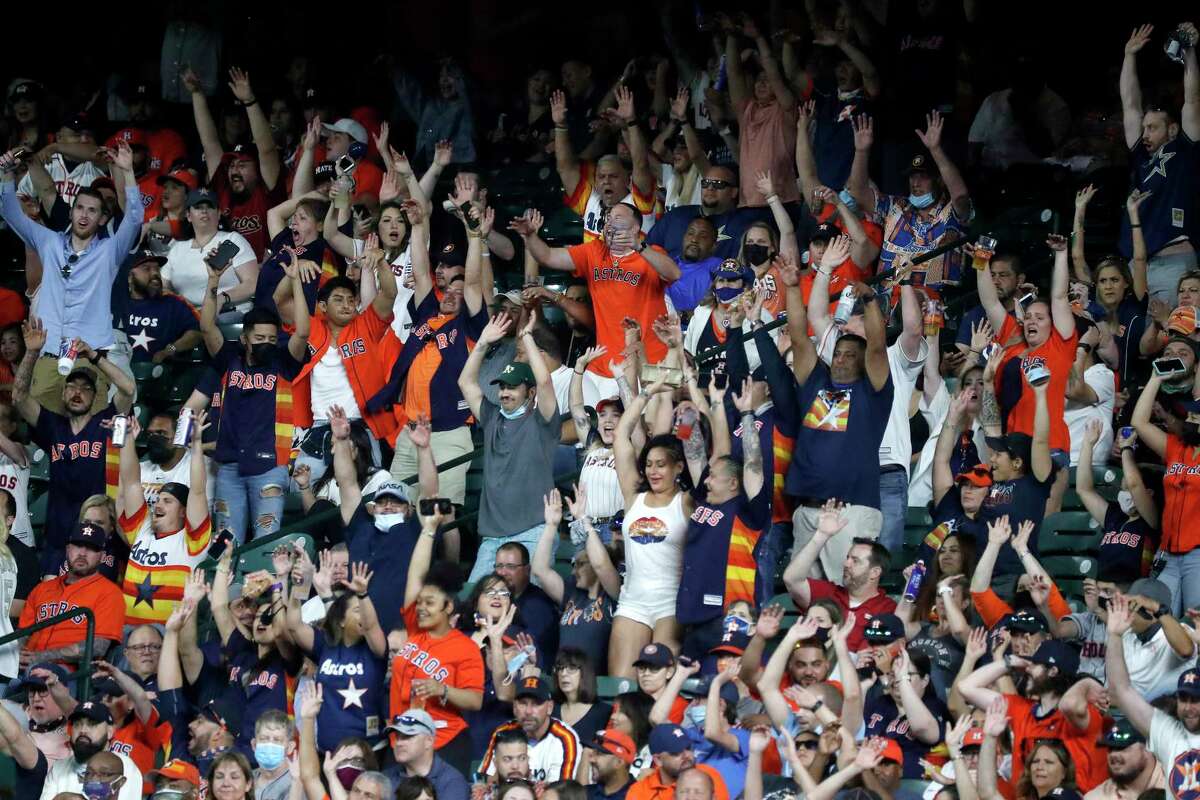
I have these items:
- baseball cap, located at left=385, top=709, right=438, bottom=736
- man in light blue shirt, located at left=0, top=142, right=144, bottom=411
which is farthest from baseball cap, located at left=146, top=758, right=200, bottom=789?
man in light blue shirt, located at left=0, top=142, right=144, bottom=411

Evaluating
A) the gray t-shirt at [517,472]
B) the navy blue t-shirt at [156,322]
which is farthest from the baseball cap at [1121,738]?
the navy blue t-shirt at [156,322]

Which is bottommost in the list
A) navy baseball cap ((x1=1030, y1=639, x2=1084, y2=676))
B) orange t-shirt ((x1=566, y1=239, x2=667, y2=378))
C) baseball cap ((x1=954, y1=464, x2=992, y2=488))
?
navy baseball cap ((x1=1030, y1=639, x2=1084, y2=676))

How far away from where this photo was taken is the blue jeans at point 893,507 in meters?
12.9

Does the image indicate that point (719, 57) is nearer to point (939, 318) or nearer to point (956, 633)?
point (939, 318)

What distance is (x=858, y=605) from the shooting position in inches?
468

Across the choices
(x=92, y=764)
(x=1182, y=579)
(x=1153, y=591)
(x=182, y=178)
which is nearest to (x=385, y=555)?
(x=92, y=764)

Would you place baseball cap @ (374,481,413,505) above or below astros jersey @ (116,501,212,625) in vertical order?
above

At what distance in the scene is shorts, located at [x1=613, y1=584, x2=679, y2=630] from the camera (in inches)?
479

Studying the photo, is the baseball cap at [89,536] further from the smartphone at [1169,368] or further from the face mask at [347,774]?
the smartphone at [1169,368]

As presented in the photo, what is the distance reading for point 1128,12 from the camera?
1692cm

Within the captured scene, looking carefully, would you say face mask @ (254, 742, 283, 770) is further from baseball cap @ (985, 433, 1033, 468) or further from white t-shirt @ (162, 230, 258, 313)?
white t-shirt @ (162, 230, 258, 313)

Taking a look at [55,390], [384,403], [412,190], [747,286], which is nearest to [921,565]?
[747,286]

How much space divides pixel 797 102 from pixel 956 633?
512cm

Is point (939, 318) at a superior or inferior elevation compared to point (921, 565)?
superior
